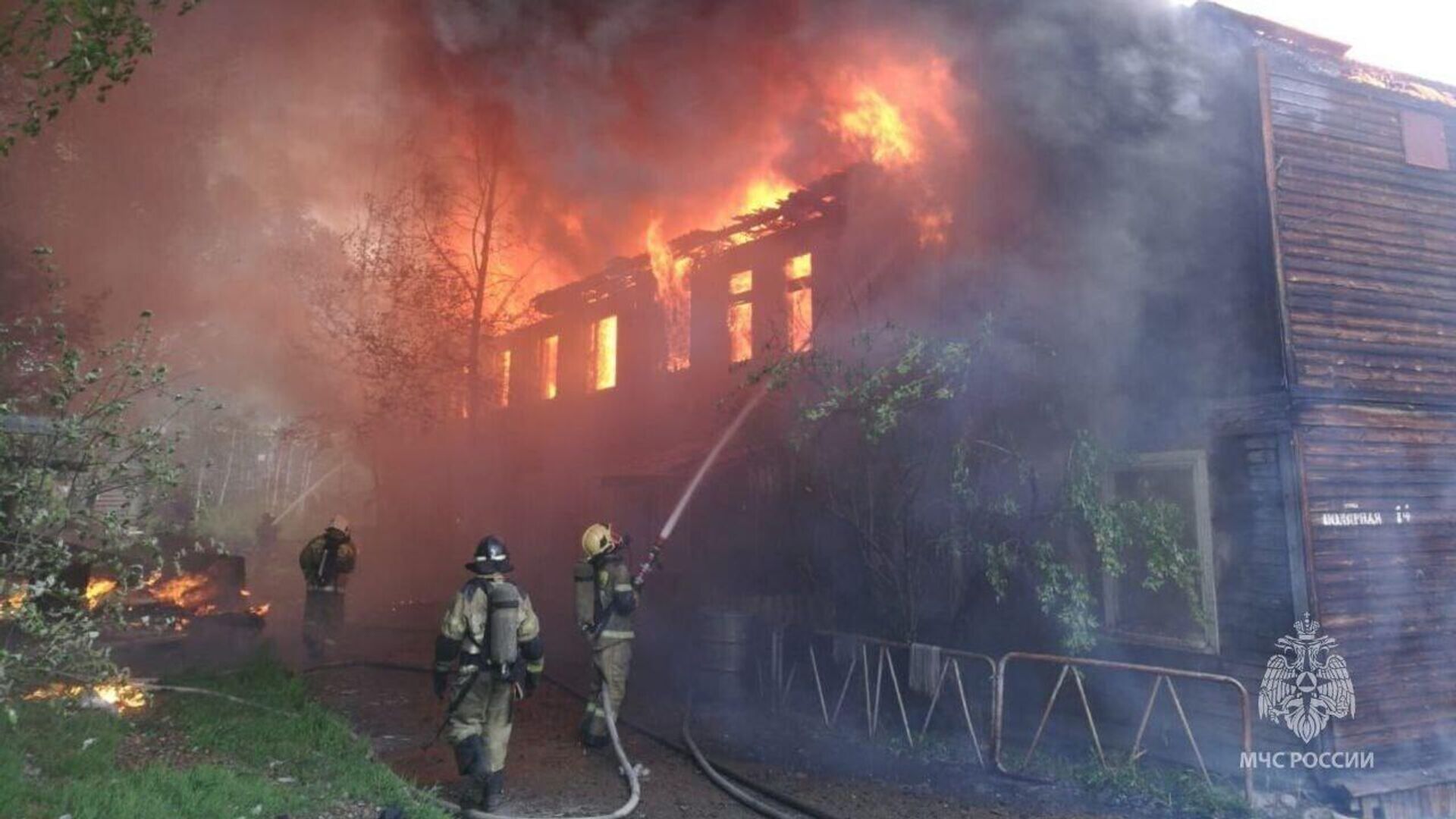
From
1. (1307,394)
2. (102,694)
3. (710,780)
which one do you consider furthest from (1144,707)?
(102,694)

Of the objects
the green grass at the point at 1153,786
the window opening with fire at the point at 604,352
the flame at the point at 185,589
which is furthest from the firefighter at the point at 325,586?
the green grass at the point at 1153,786

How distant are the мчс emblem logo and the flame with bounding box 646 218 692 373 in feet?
37.8

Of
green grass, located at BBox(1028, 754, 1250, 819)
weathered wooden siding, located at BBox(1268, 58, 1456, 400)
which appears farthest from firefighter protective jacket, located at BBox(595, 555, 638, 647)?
weathered wooden siding, located at BBox(1268, 58, 1456, 400)

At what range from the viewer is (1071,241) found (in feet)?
29.6

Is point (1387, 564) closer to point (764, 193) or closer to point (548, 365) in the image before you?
point (764, 193)

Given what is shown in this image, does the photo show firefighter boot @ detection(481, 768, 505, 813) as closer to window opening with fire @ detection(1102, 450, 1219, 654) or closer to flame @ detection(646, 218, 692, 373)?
window opening with fire @ detection(1102, 450, 1219, 654)

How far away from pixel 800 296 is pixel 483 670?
9404mm

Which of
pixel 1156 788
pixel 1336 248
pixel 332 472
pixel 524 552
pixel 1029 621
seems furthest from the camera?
pixel 332 472

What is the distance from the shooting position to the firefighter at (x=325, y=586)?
430 inches

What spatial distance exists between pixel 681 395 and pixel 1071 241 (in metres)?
8.94

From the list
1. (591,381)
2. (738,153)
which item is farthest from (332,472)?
(738,153)

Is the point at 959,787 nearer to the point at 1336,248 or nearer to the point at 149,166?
the point at 1336,248

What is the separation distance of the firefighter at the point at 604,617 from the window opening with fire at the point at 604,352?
36.9 ft

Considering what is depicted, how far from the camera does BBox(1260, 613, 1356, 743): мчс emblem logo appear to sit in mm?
6840
